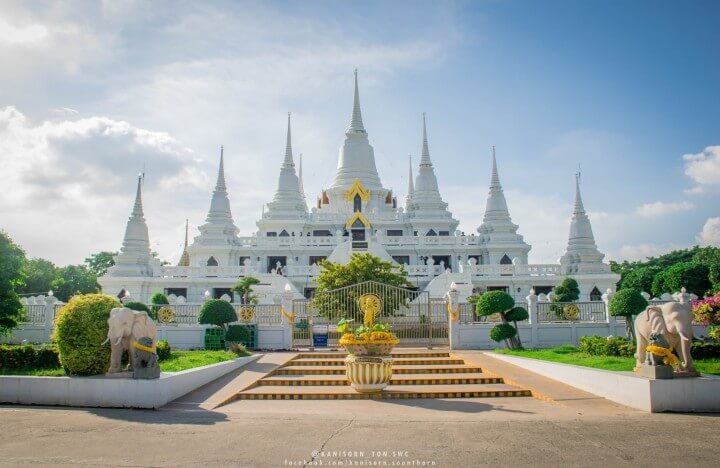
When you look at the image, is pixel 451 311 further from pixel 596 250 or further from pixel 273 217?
pixel 273 217

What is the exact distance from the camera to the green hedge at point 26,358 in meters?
14.7

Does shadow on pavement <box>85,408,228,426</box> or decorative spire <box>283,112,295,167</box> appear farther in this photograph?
decorative spire <box>283,112,295,167</box>

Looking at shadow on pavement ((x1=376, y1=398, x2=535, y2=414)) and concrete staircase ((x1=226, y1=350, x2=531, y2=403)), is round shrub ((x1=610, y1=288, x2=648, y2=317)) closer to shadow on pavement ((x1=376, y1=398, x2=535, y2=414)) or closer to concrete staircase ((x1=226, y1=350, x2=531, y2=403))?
concrete staircase ((x1=226, y1=350, x2=531, y2=403))

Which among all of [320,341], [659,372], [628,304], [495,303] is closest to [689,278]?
[628,304]

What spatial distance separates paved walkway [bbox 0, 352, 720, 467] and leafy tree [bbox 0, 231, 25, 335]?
6039 millimetres

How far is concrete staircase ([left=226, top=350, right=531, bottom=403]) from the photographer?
43.5 ft

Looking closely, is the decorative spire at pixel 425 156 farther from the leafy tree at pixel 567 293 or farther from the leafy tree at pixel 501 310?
the leafy tree at pixel 501 310

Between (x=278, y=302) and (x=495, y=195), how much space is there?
3124cm

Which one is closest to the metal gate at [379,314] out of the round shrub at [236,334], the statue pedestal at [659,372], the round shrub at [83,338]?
the round shrub at [236,334]

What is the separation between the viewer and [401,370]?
1669 centimetres

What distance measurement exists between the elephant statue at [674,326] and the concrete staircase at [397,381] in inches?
128

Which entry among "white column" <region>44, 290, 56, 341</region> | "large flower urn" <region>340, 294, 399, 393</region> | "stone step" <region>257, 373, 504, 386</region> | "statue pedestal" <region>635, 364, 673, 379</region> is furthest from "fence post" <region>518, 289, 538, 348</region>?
"white column" <region>44, 290, 56, 341</region>

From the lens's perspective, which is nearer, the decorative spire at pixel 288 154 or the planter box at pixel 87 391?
the planter box at pixel 87 391

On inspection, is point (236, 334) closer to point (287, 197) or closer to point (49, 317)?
point (49, 317)
